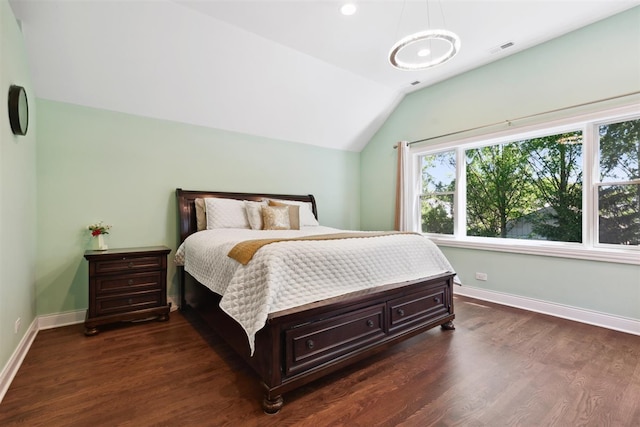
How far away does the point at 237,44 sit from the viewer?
2.96m

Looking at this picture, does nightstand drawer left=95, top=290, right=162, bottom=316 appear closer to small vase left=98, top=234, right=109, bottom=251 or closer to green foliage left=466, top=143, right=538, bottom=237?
small vase left=98, top=234, right=109, bottom=251

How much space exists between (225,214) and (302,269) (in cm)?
188

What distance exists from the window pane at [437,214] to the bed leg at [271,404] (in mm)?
3412

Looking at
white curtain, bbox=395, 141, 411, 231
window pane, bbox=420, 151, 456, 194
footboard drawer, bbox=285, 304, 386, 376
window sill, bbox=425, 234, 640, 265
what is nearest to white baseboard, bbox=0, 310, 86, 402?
footboard drawer, bbox=285, 304, 386, 376

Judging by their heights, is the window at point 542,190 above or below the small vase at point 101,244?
above

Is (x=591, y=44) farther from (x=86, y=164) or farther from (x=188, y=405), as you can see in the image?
(x=86, y=164)

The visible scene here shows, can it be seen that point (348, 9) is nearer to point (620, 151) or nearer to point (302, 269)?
point (302, 269)

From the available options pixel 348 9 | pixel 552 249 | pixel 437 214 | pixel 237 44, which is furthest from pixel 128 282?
pixel 552 249

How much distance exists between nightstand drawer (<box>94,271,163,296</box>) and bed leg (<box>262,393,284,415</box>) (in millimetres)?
1869

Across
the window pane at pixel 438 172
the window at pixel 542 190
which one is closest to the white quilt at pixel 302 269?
the window at pixel 542 190

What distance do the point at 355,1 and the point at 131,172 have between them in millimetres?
2805

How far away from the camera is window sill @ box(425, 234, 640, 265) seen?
2.66m

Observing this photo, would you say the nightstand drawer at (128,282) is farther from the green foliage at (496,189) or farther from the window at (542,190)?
the green foliage at (496,189)

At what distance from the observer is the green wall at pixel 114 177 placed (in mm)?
2771
